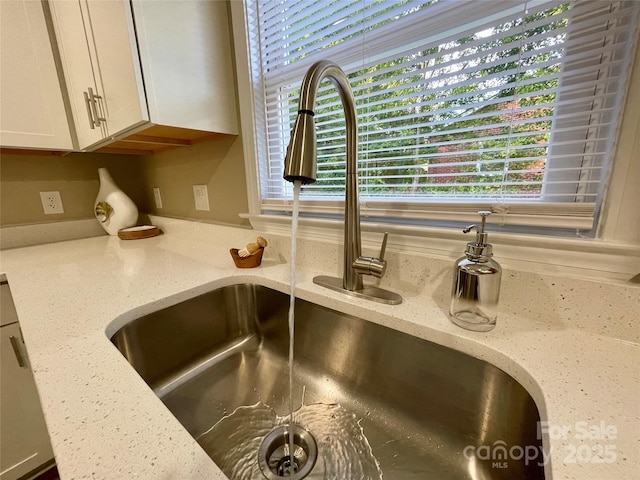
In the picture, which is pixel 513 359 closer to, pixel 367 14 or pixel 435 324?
pixel 435 324

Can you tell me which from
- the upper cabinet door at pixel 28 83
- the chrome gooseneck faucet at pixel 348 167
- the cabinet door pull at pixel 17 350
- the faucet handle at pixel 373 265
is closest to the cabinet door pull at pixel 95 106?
the upper cabinet door at pixel 28 83

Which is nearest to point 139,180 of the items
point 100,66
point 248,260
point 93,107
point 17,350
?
point 93,107

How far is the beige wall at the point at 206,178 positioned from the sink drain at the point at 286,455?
765 mm

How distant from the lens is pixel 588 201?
1.57 feet

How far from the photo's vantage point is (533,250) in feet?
1.66

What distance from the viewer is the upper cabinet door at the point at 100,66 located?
789 mm

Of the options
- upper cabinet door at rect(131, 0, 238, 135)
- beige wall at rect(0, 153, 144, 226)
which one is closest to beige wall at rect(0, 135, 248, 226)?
beige wall at rect(0, 153, 144, 226)

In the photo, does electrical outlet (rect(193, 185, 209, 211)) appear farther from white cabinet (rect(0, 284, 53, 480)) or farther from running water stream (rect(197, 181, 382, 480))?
running water stream (rect(197, 181, 382, 480))

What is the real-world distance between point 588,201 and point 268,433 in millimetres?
766

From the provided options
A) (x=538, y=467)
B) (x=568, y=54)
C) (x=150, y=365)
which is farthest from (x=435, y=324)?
(x=150, y=365)

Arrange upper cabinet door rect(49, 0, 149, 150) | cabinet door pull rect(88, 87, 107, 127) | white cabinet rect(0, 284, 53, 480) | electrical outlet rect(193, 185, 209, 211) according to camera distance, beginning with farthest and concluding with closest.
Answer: electrical outlet rect(193, 185, 209, 211), cabinet door pull rect(88, 87, 107, 127), white cabinet rect(0, 284, 53, 480), upper cabinet door rect(49, 0, 149, 150)

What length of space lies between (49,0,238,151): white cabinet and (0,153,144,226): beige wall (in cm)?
55

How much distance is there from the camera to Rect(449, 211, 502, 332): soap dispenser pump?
1.53 feet

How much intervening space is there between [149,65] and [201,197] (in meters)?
0.57
